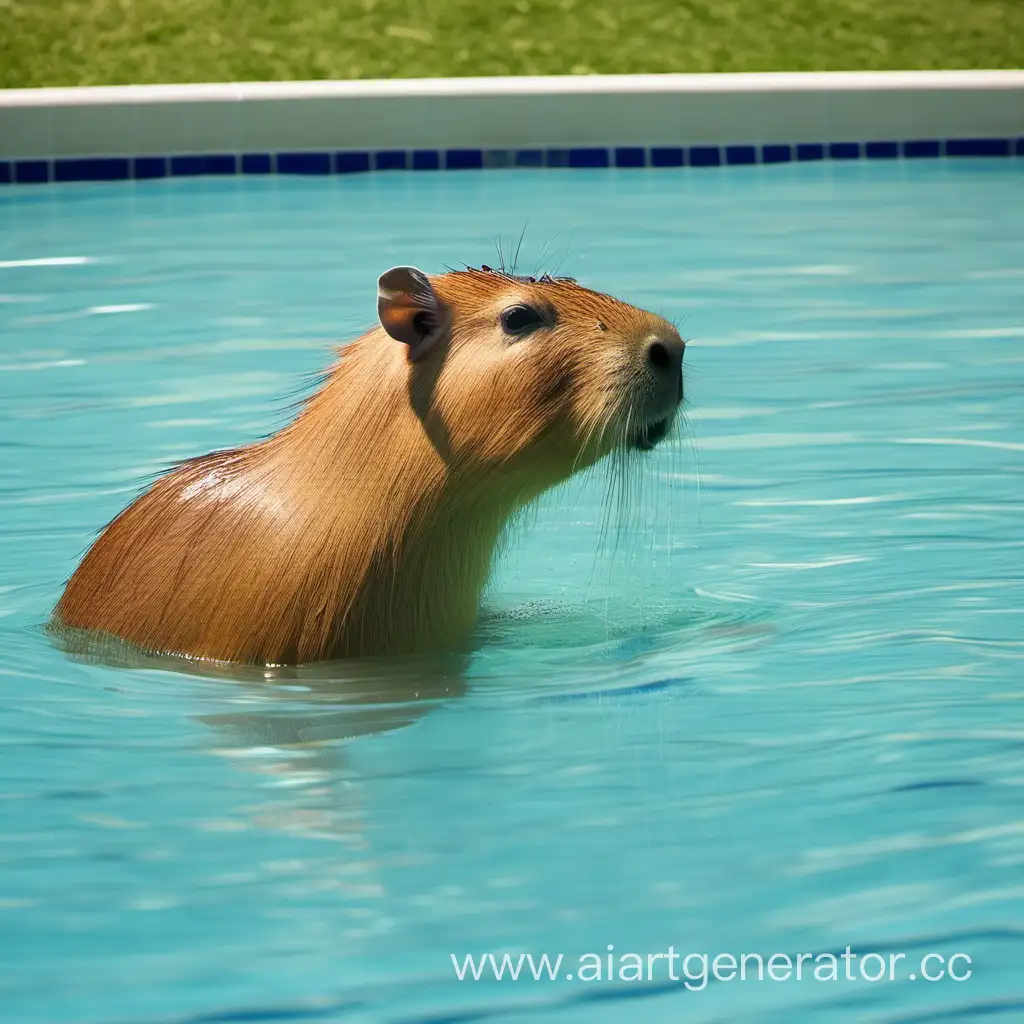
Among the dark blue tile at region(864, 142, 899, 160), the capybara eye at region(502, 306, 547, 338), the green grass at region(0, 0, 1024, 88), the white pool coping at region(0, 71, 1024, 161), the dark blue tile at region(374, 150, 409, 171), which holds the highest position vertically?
the capybara eye at region(502, 306, 547, 338)

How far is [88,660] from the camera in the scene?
14.3 feet

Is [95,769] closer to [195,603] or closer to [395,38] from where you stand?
[195,603]

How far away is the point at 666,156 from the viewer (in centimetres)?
1284

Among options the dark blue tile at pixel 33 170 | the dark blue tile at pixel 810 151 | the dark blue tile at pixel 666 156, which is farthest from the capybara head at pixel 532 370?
the dark blue tile at pixel 33 170

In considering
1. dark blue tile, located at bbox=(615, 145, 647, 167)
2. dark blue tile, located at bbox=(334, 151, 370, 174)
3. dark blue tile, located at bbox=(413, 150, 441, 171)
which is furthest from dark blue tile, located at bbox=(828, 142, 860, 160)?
dark blue tile, located at bbox=(334, 151, 370, 174)

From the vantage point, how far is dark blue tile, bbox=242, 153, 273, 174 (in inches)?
501

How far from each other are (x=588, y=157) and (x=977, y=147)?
242 cm

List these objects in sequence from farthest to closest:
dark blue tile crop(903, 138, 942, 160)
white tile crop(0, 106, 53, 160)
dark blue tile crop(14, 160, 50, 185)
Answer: dark blue tile crop(903, 138, 942, 160) → dark blue tile crop(14, 160, 50, 185) → white tile crop(0, 106, 53, 160)

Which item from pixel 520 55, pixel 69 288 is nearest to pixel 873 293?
pixel 69 288

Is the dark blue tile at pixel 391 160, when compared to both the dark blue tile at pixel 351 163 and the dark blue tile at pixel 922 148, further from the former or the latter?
the dark blue tile at pixel 922 148

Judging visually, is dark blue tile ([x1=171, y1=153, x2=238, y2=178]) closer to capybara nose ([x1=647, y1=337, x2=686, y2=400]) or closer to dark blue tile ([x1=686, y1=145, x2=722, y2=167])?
dark blue tile ([x1=686, y1=145, x2=722, y2=167])

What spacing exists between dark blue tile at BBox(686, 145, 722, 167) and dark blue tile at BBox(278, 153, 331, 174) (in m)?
2.26

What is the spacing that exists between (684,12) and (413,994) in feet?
39.2

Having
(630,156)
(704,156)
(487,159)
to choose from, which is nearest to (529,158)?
(487,159)
